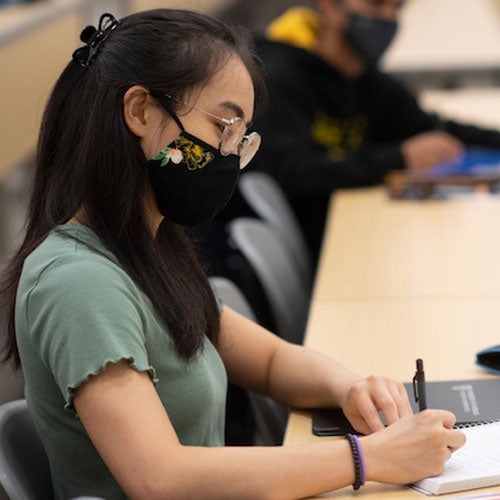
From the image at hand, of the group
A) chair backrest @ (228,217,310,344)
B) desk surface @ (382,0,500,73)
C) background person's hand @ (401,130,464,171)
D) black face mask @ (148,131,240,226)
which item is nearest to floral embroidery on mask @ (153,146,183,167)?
black face mask @ (148,131,240,226)

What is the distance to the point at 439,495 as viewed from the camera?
134 centimetres

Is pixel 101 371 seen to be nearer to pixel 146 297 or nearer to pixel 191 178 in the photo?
pixel 146 297

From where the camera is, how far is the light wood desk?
1.98 meters

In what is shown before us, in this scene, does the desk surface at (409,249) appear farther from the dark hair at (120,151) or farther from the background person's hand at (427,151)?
the dark hair at (120,151)

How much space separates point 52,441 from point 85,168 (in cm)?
38

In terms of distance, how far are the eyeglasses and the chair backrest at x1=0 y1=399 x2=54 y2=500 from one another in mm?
478

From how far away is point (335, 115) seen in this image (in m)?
3.97

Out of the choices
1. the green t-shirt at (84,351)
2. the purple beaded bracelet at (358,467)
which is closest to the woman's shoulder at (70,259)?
the green t-shirt at (84,351)

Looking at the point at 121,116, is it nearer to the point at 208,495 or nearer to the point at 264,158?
the point at 208,495

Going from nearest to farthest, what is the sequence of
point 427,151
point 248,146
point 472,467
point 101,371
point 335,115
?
1. point 101,371
2. point 472,467
3. point 248,146
4. point 427,151
5. point 335,115

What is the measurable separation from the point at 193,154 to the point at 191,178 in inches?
1.6

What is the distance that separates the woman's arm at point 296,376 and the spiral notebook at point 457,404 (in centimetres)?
2

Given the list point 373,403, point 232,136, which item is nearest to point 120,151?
point 232,136

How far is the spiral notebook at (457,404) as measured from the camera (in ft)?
5.25
